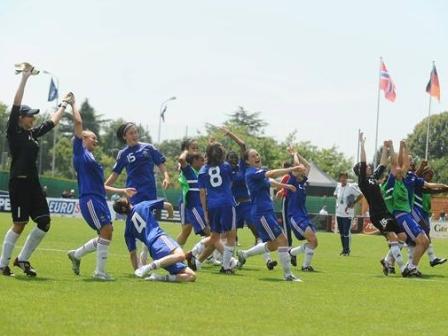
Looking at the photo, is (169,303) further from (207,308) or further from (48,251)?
(48,251)

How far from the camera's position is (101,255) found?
12703 millimetres

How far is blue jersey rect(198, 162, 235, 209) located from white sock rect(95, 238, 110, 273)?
2.50m

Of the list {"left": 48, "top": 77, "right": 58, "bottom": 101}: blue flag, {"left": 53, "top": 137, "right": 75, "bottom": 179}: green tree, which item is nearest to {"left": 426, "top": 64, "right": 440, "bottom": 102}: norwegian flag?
{"left": 48, "top": 77, "right": 58, "bottom": 101}: blue flag

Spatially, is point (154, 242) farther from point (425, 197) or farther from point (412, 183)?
point (425, 197)

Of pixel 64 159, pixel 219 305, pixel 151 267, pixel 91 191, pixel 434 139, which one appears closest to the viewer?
pixel 219 305

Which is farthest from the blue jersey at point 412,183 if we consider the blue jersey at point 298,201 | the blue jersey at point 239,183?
the blue jersey at point 239,183

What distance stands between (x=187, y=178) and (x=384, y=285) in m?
4.29

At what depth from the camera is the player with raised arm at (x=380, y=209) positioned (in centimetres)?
1691

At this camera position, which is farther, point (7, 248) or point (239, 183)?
point (239, 183)

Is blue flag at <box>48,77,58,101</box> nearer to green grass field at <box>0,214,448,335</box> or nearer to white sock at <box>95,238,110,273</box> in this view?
green grass field at <box>0,214,448,335</box>

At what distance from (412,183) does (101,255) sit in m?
6.93

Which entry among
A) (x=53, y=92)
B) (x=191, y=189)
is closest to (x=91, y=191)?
(x=191, y=189)

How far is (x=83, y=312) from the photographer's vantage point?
916 cm

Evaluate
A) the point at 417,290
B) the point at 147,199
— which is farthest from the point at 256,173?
the point at 417,290
